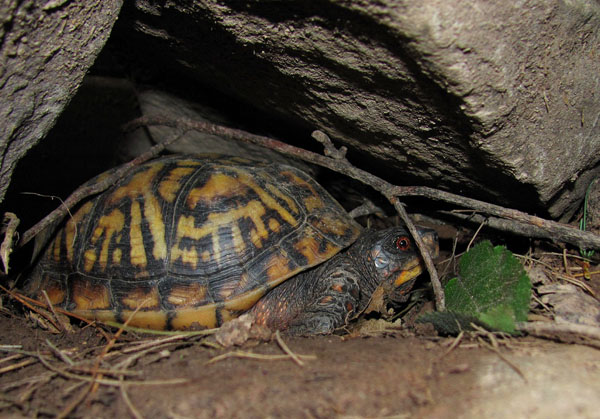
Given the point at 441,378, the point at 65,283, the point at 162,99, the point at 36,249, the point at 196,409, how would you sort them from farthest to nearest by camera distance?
the point at 162,99 < the point at 36,249 < the point at 65,283 < the point at 441,378 < the point at 196,409

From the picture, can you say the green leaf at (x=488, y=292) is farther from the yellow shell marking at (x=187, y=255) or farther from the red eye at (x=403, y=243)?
the yellow shell marking at (x=187, y=255)

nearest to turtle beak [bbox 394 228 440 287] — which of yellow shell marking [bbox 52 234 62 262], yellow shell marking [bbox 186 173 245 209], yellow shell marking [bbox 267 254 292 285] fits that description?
yellow shell marking [bbox 267 254 292 285]

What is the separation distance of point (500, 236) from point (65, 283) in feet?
9.40

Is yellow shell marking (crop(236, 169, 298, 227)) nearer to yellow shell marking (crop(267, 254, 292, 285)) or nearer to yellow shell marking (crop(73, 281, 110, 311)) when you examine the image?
yellow shell marking (crop(267, 254, 292, 285))

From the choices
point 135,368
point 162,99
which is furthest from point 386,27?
point 162,99

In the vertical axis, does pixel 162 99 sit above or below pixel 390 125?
below

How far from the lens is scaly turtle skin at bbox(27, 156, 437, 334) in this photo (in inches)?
94.0

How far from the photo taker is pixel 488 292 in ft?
6.17

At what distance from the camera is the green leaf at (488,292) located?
169 cm

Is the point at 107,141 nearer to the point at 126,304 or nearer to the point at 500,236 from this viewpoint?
the point at 126,304

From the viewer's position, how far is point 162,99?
363cm

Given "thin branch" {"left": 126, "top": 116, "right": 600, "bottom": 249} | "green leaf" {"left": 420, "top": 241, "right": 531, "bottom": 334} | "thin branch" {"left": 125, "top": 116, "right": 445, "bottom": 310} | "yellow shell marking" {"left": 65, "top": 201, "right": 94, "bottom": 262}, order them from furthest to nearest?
1. "yellow shell marking" {"left": 65, "top": 201, "right": 94, "bottom": 262}
2. "thin branch" {"left": 125, "top": 116, "right": 445, "bottom": 310}
3. "thin branch" {"left": 126, "top": 116, "right": 600, "bottom": 249}
4. "green leaf" {"left": 420, "top": 241, "right": 531, "bottom": 334}

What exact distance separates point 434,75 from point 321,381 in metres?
1.23

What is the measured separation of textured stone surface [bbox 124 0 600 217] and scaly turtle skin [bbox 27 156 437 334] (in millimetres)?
566
